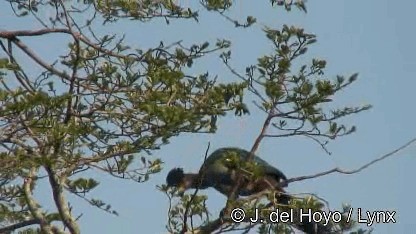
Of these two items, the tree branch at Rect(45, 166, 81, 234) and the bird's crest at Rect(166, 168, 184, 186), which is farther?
the bird's crest at Rect(166, 168, 184, 186)

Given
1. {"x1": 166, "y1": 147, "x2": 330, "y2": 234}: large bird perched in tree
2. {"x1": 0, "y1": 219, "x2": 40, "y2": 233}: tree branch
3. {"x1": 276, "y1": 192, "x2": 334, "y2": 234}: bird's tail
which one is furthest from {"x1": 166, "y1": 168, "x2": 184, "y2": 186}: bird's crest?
A: {"x1": 0, "y1": 219, "x2": 40, "y2": 233}: tree branch

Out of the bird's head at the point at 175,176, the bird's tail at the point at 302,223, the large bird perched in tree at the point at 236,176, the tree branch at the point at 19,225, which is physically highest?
the bird's head at the point at 175,176

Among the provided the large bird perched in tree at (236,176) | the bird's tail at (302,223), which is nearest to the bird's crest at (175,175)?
the large bird perched in tree at (236,176)

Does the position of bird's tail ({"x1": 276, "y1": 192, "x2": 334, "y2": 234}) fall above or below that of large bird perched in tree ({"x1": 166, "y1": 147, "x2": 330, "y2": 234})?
below

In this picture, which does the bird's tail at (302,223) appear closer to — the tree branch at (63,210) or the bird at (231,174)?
the bird at (231,174)

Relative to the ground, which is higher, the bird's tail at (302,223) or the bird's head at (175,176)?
the bird's head at (175,176)

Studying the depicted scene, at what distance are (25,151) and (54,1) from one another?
1.12 m

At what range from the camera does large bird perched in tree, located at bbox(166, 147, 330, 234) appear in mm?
5793

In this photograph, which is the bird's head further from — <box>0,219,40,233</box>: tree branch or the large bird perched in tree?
<box>0,219,40,233</box>: tree branch

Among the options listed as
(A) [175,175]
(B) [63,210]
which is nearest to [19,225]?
(B) [63,210]

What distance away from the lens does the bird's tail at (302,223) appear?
19.0ft

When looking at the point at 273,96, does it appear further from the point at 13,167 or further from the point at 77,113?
the point at 13,167

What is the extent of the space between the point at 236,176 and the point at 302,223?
61 cm

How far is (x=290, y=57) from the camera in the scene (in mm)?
5855
